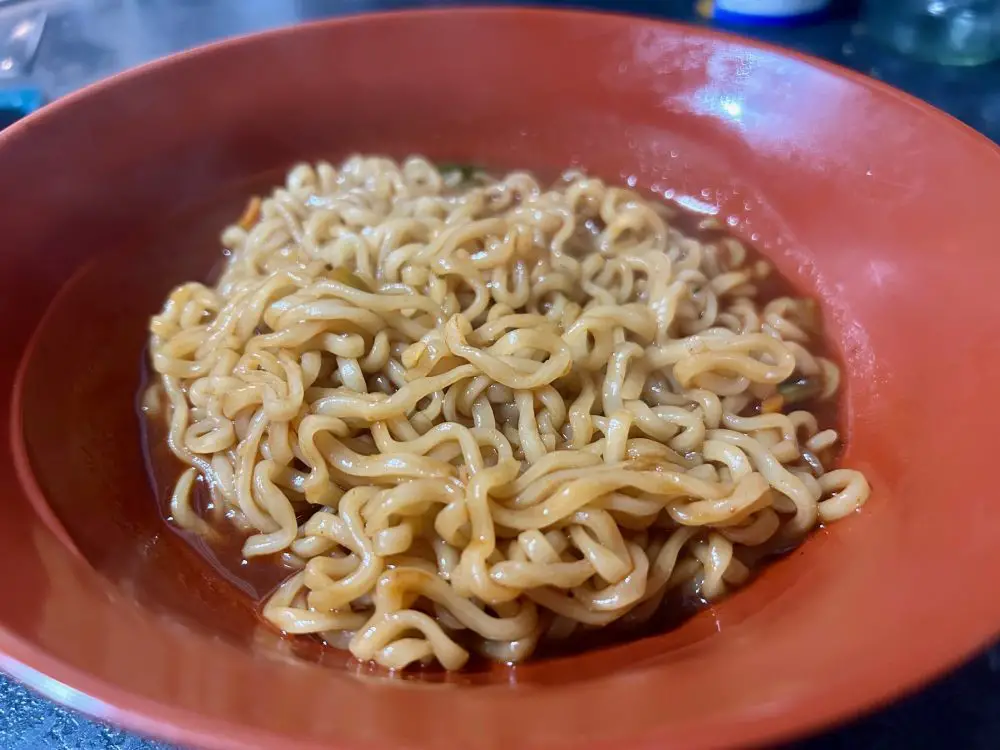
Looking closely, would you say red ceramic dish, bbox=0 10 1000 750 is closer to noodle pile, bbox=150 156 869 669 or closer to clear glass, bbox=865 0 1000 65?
noodle pile, bbox=150 156 869 669

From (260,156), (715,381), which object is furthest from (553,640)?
(260,156)

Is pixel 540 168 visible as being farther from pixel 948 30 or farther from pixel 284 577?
pixel 948 30

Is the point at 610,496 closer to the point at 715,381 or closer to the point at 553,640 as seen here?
the point at 553,640

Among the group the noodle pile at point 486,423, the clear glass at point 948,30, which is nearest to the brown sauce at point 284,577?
the noodle pile at point 486,423

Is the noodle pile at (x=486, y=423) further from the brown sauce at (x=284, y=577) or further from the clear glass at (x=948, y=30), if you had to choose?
the clear glass at (x=948, y=30)

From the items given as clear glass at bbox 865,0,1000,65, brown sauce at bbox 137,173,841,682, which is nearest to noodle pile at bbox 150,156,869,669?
brown sauce at bbox 137,173,841,682

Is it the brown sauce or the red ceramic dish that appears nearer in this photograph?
the red ceramic dish

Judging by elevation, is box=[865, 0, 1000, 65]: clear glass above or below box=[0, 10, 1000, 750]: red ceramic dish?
below
